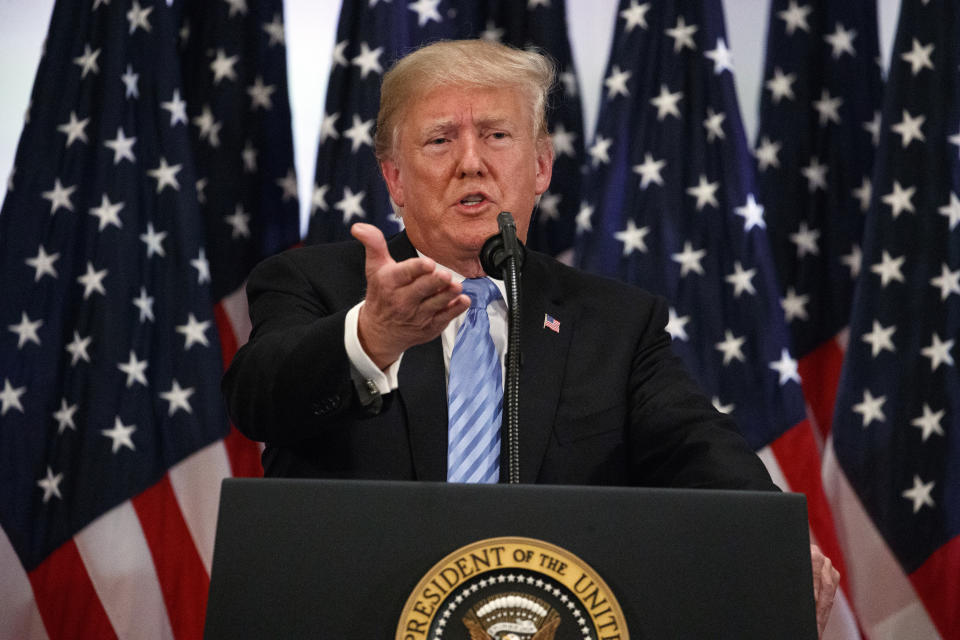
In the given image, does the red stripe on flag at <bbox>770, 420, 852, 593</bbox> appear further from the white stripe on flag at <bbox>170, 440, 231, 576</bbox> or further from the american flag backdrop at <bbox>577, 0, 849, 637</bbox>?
the white stripe on flag at <bbox>170, 440, 231, 576</bbox>

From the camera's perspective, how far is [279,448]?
6.23ft

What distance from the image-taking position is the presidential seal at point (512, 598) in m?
1.06

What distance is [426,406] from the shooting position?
1839 mm

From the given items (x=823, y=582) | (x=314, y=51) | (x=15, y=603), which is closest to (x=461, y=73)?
(x=823, y=582)

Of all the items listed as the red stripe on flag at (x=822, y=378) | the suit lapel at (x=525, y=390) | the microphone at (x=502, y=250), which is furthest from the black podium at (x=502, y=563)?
the red stripe on flag at (x=822, y=378)

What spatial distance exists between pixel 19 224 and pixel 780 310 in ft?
8.35

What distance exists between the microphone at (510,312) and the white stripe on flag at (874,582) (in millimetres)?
2213

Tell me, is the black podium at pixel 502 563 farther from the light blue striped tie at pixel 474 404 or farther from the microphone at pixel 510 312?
the light blue striped tie at pixel 474 404

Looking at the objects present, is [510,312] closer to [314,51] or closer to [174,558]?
[174,558]

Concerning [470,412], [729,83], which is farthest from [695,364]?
[470,412]

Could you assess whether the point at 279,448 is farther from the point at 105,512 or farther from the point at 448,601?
the point at 105,512

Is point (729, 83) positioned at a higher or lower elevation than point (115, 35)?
lower

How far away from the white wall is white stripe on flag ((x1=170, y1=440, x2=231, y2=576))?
1041 millimetres

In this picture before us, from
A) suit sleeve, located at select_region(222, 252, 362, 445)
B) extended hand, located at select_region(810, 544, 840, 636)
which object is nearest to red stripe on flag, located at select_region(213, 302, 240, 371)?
suit sleeve, located at select_region(222, 252, 362, 445)
